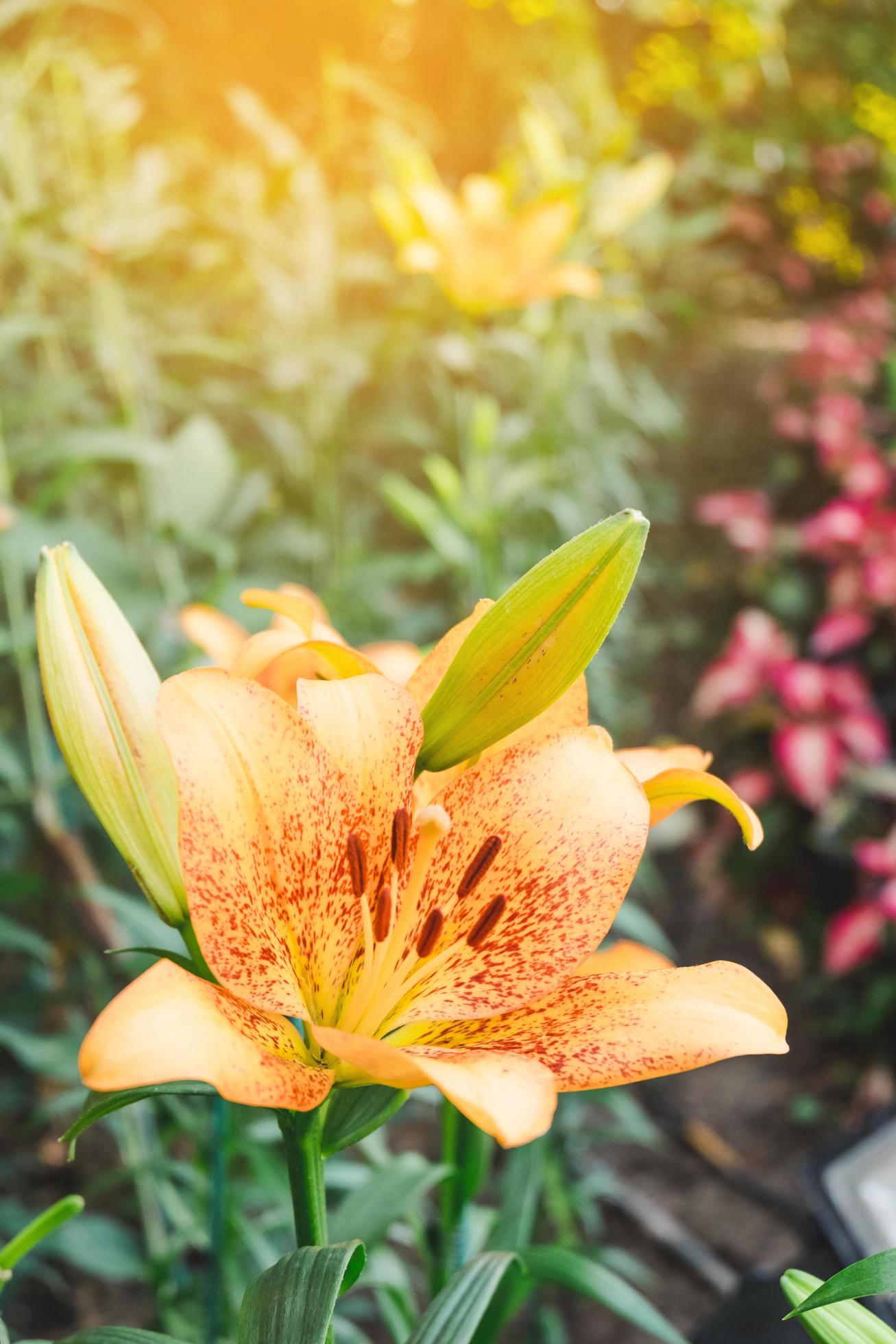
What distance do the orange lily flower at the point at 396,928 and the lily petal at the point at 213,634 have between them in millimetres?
116

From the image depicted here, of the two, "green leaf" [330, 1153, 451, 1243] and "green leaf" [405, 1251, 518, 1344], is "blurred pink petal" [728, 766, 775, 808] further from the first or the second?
"green leaf" [405, 1251, 518, 1344]

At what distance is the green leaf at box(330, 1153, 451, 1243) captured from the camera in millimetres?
494

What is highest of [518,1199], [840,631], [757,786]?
[518,1199]

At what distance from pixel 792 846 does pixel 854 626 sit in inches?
15.9

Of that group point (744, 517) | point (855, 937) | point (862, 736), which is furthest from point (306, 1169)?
point (744, 517)

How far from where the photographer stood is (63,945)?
1072 millimetres

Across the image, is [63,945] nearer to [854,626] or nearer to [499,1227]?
[499,1227]

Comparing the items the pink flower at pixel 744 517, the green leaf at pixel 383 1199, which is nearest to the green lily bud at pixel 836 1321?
the green leaf at pixel 383 1199

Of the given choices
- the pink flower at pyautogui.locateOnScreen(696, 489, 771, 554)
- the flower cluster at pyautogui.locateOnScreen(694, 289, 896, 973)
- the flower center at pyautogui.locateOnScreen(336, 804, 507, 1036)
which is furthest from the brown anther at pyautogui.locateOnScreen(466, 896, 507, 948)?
the pink flower at pyautogui.locateOnScreen(696, 489, 771, 554)

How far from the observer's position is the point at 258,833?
1.02 feet

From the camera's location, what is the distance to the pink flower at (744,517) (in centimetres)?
211

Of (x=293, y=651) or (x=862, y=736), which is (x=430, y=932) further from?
(x=862, y=736)

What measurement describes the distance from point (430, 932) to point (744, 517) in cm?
196

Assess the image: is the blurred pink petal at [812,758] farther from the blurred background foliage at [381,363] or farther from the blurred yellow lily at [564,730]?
the blurred yellow lily at [564,730]
